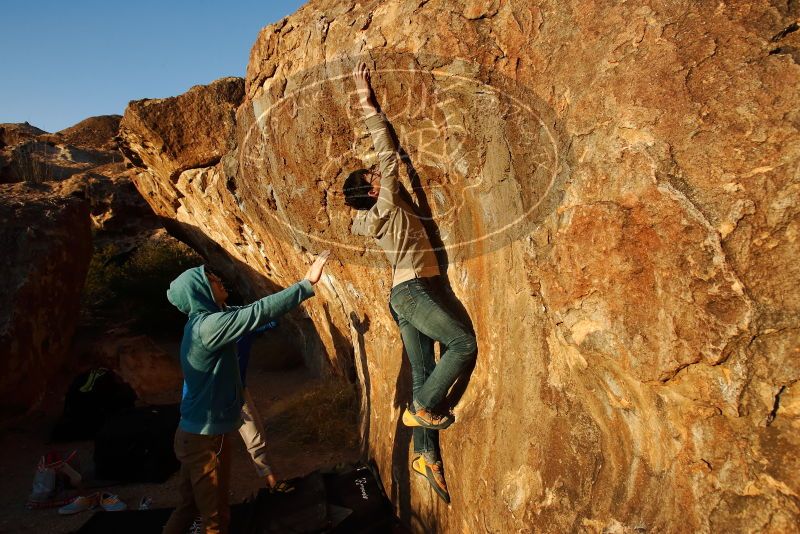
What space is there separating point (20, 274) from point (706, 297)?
7.48m

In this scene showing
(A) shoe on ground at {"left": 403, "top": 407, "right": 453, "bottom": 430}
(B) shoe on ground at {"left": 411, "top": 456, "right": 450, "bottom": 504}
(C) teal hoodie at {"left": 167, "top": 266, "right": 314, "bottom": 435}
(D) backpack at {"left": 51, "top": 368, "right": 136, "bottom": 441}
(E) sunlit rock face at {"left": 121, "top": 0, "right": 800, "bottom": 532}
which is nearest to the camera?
(E) sunlit rock face at {"left": 121, "top": 0, "right": 800, "bottom": 532}

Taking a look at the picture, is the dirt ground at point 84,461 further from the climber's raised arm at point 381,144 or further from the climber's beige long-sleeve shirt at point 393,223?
the climber's raised arm at point 381,144

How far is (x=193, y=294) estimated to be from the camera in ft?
9.71

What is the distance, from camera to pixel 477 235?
9.53 feet

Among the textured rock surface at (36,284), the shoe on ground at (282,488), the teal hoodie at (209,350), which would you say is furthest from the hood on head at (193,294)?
the textured rock surface at (36,284)

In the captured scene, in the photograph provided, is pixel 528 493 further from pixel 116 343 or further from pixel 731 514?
pixel 116 343

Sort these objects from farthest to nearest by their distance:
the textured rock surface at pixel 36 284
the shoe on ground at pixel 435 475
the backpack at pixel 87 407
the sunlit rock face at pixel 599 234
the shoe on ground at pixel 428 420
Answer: the textured rock surface at pixel 36 284 < the backpack at pixel 87 407 < the shoe on ground at pixel 435 475 < the shoe on ground at pixel 428 420 < the sunlit rock face at pixel 599 234

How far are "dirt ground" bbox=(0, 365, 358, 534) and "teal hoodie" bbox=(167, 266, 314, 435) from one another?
212 centimetres

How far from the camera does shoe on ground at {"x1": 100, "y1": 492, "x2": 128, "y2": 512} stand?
4.46m

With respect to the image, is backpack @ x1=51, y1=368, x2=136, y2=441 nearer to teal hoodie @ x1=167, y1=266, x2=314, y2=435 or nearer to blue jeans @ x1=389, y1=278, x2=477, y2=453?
teal hoodie @ x1=167, y1=266, x2=314, y2=435

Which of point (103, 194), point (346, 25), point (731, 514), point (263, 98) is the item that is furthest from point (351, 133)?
point (103, 194)

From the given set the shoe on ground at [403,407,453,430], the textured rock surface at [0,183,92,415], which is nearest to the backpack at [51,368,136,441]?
the textured rock surface at [0,183,92,415]

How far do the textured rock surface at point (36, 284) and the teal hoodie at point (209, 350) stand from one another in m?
4.74

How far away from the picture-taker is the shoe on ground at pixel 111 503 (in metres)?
4.46
